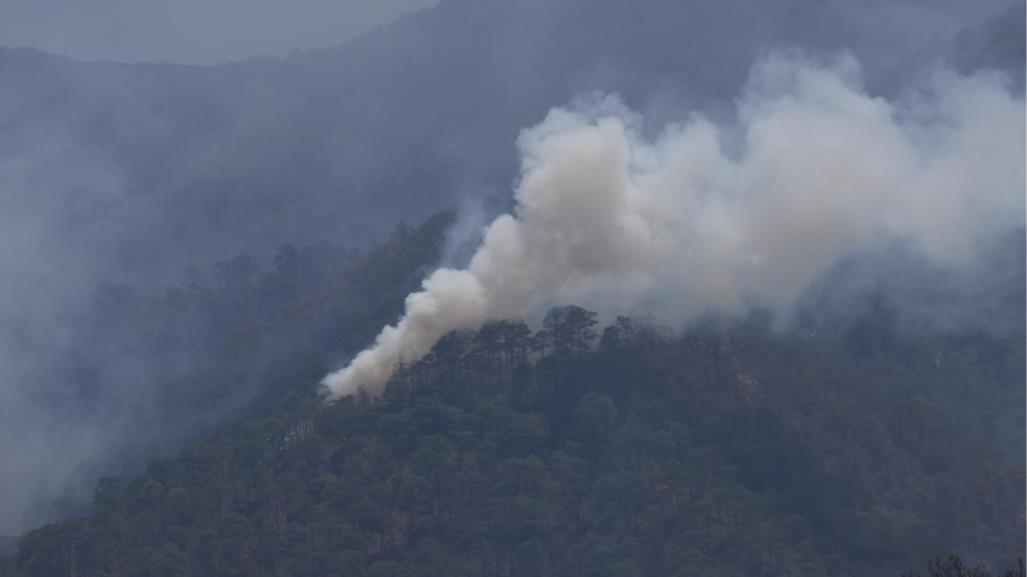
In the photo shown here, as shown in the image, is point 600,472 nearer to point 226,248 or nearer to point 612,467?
point 612,467

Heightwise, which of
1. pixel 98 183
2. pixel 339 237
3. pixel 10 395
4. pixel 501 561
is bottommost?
pixel 501 561

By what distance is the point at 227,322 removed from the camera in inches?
6004

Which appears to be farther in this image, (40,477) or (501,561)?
(40,477)

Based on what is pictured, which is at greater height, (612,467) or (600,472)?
(612,467)

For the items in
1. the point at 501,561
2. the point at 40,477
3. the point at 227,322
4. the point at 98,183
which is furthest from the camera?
the point at 98,183

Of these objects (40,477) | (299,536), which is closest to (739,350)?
(299,536)

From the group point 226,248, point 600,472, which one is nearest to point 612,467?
point 600,472

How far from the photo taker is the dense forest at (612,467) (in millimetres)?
94750

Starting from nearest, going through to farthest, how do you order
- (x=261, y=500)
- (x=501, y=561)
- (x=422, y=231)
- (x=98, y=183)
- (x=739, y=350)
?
(x=501, y=561), (x=261, y=500), (x=739, y=350), (x=422, y=231), (x=98, y=183)

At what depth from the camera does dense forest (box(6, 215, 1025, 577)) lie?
94.8m

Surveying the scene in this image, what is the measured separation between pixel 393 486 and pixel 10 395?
1969 inches

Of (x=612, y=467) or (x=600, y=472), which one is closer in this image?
(x=612, y=467)

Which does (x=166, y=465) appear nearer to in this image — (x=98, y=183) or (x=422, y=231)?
(x=422, y=231)

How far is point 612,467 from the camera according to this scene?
330ft
